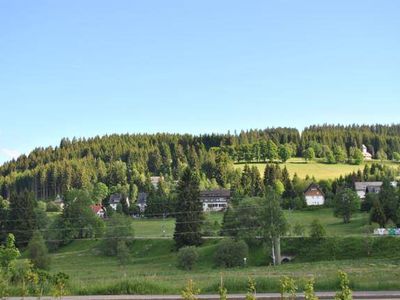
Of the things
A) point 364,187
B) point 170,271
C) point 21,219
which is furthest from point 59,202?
point 170,271

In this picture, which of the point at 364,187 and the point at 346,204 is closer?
the point at 346,204

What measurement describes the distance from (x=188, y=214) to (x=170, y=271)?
81.3 ft

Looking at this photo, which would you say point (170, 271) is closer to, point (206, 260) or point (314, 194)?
point (206, 260)

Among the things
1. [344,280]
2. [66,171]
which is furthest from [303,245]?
Answer: [66,171]

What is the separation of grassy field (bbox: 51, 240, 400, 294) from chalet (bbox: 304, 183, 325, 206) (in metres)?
56.6

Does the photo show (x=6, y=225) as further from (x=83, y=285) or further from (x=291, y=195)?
(x=83, y=285)

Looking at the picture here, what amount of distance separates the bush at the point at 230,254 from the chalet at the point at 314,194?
69285 millimetres

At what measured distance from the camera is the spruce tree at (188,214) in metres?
70.2

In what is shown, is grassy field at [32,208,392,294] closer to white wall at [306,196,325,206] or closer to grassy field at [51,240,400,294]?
grassy field at [51,240,400,294]

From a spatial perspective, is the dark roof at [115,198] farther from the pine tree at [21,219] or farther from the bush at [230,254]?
the bush at [230,254]

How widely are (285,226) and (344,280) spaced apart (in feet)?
171

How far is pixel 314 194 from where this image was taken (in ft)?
407

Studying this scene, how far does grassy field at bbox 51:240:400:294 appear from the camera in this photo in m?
20.9

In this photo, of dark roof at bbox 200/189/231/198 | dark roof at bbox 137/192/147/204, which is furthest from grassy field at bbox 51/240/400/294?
dark roof at bbox 200/189/231/198
